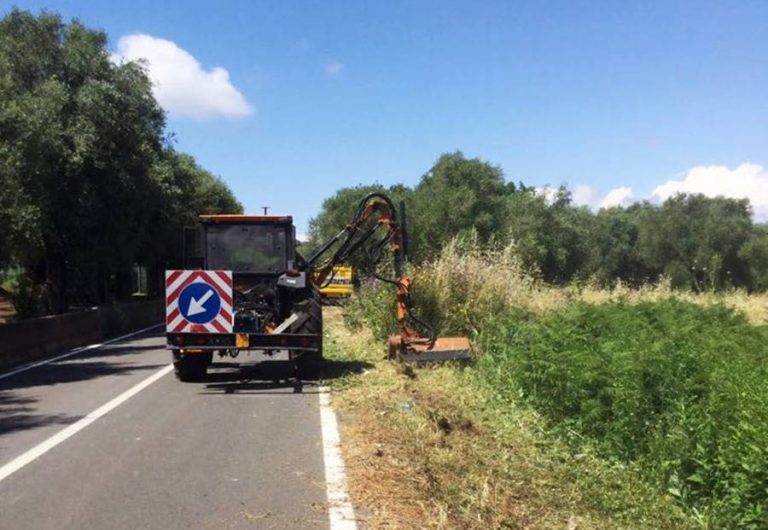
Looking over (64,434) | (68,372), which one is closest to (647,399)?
(64,434)

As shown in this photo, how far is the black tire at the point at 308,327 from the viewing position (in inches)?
481

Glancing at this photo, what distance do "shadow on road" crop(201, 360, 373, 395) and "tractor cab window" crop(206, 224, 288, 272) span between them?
1835 millimetres

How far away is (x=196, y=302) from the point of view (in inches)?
466

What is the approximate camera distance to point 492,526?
5188 mm

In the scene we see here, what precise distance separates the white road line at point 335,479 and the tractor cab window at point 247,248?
4.17 meters

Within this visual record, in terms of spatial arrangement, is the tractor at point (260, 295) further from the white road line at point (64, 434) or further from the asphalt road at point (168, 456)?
the white road line at point (64, 434)

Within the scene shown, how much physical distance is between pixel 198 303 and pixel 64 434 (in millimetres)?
3665

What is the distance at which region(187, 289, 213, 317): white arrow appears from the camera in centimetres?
1181

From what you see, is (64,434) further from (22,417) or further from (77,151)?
(77,151)

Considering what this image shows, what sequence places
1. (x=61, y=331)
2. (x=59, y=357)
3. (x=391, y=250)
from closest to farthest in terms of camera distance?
(x=391, y=250)
(x=59, y=357)
(x=61, y=331)

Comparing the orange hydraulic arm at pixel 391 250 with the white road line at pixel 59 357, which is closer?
the orange hydraulic arm at pixel 391 250

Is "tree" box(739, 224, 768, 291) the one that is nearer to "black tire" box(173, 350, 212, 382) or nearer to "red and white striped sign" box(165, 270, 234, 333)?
"black tire" box(173, 350, 212, 382)

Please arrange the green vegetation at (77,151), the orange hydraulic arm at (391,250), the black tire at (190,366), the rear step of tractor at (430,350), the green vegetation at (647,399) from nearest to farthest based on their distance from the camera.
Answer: the green vegetation at (647,399)
the rear step of tractor at (430,350)
the black tire at (190,366)
the orange hydraulic arm at (391,250)
the green vegetation at (77,151)

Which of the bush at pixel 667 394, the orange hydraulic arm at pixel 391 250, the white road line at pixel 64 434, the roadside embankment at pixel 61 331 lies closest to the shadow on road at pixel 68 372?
the roadside embankment at pixel 61 331
